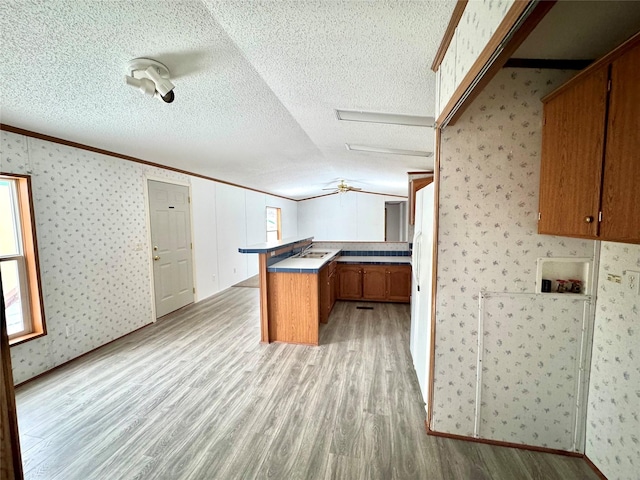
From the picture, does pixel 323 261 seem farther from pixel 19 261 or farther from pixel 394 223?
pixel 394 223

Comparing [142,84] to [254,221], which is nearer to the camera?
[142,84]

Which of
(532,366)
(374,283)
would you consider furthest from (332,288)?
(532,366)

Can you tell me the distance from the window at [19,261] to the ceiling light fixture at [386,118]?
9.47 ft

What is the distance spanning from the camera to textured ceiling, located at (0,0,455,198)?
4.26 ft

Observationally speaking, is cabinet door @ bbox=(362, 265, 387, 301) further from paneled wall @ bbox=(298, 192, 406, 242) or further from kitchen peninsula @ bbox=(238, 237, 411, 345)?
paneled wall @ bbox=(298, 192, 406, 242)

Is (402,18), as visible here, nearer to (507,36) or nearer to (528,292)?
(507,36)

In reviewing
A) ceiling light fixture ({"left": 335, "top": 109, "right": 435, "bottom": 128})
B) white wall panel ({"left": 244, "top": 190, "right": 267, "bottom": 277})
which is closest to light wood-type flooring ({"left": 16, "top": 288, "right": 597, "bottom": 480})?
ceiling light fixture ({"left": 335, "top": 109, "right": 435, "bottom": 128})

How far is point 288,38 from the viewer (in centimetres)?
146

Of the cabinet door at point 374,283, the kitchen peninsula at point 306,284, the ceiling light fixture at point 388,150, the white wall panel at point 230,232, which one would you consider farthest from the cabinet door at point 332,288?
the white wall panel at point 230,232

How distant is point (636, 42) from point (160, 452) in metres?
3.10

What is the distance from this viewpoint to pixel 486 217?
5.49ft

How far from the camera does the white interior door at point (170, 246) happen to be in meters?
3.97

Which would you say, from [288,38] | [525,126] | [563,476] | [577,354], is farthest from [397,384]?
[288,38]

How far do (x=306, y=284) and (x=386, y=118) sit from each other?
6.19ft
